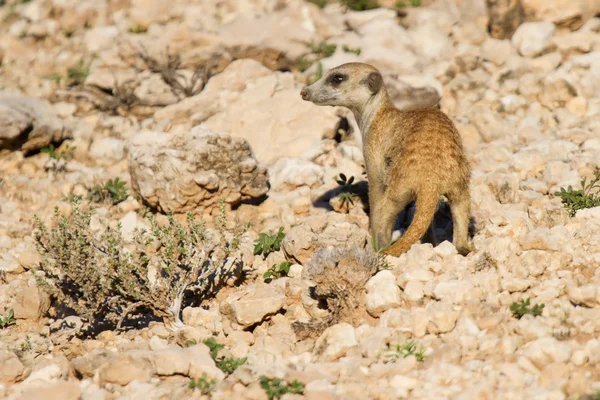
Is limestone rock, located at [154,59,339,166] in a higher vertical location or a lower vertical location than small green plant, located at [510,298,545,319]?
lower

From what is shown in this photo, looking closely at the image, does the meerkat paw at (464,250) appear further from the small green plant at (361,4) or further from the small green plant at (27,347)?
the small green plant at (361,4)

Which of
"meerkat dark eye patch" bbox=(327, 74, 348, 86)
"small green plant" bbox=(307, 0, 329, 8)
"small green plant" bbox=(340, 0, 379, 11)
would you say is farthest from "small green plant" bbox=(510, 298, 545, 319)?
"small green plant" bbox=(307, 0, 329, 8)

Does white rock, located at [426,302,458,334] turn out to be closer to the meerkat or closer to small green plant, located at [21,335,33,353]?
the meerkat

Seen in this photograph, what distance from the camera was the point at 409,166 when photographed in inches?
254

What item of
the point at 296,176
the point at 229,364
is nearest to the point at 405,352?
the point at 229,364

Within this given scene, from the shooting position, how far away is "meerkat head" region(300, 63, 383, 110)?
7.85 metres

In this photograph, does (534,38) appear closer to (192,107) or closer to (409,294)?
(192,107)

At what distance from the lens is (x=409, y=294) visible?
5656mm

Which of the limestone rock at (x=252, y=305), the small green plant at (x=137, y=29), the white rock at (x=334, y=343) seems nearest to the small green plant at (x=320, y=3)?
the small green plant at (x=137, y=29)

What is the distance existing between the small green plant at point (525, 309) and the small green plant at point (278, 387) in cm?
163

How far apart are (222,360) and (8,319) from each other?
233cm

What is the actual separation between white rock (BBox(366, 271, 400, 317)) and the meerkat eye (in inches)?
110

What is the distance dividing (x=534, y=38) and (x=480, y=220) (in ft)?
15.7

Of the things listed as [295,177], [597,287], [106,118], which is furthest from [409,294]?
[106,118]
